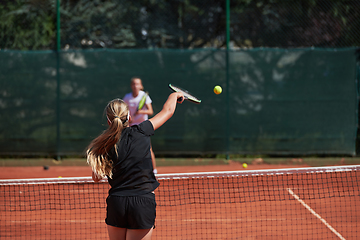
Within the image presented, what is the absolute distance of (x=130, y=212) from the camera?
2209mm

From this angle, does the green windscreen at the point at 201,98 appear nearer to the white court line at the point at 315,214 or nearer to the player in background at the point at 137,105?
the player in background at the point at 137,105

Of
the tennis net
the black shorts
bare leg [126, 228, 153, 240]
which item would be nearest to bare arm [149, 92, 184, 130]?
the black shorts

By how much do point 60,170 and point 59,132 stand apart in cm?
82

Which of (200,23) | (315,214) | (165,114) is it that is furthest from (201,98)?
(165,114)

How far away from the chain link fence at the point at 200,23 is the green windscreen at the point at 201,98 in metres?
0.43

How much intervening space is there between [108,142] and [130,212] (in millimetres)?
414

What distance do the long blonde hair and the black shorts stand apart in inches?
6.5

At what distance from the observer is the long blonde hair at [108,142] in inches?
86.6

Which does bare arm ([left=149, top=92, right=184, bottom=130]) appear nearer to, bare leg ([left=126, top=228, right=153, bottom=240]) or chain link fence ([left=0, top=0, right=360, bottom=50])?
bare leg ([left=126, top=228, right=153, bottom=240])

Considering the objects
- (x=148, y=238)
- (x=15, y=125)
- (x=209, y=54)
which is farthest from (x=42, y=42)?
(x=148, y=238)

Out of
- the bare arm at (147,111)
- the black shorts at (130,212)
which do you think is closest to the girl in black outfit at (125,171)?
the black shorts at (130,212)

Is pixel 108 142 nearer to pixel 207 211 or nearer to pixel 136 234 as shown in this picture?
pixel 136 234

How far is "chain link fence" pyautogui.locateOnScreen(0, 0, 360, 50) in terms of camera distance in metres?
8.47

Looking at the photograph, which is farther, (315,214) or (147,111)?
(147,111)
